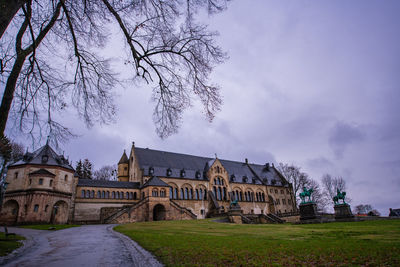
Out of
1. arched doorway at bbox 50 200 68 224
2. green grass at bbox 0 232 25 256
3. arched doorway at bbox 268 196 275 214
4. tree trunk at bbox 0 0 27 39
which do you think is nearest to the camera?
tree trunk at bbox 0 0 27 39

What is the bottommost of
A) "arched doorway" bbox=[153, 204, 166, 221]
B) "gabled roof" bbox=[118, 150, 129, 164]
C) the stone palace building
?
"arched doorway" bbox=[153, 204, 166, 221]

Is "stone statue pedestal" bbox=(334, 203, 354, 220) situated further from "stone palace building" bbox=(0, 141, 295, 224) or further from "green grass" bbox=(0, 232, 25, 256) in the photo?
"green grass" bbox=(0, 232, 25, 256)

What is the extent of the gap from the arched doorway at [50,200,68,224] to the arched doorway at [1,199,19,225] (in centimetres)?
406

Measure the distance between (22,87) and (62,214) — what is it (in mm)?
31247

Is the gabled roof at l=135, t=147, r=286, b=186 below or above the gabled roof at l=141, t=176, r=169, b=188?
above

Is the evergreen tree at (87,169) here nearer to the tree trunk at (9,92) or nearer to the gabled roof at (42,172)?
the gabled roof at (42,172)

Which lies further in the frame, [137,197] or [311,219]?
[137,197]

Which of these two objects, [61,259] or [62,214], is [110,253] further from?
[62,214]

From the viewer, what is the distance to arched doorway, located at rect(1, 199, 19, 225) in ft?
94.9

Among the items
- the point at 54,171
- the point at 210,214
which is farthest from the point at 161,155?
the point at 54,171

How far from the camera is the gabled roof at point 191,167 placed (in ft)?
142

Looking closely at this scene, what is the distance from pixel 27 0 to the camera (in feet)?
19.5

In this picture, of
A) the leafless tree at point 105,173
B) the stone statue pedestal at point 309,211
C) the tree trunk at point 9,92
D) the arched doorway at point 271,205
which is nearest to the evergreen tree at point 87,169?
the leafless tree at point 105,173

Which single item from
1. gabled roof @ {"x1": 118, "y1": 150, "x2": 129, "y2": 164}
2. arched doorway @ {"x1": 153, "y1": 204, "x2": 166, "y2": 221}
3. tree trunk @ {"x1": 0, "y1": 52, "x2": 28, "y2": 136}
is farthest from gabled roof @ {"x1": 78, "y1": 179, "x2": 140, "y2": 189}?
tree trunk @ {"x1": 0, "y1": 52, "x2": 28, "y2": 136}
